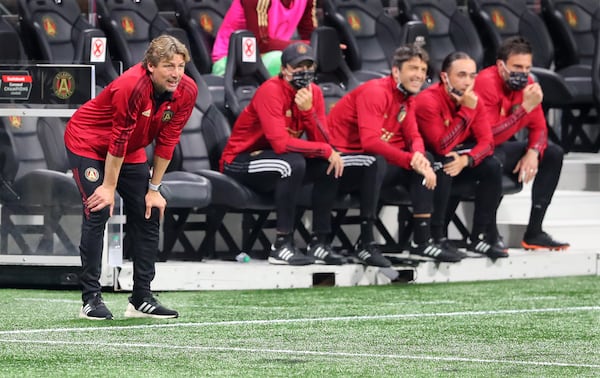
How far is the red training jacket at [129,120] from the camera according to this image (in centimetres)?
782

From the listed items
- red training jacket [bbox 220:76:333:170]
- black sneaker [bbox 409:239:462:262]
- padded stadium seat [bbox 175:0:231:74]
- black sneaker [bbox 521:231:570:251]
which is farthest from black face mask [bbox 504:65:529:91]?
padded stadium seat [bbox 175:0:231:74]

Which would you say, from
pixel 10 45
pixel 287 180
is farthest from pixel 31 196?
pixel 10 45

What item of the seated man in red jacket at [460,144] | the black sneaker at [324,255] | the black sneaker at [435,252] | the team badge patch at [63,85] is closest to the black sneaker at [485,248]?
the seated man in red jacket at [460,144]

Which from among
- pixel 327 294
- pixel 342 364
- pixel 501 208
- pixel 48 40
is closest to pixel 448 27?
pixel 501 208

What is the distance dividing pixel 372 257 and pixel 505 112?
1808 mm

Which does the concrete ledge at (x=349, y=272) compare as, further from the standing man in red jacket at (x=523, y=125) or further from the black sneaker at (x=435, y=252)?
the standing man in red jacket at (x=523, y=125)

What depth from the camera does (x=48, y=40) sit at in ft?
40.0

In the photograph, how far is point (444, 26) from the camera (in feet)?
47.2

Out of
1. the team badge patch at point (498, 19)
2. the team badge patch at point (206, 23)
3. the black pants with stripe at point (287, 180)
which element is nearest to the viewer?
the black pants with stripe at point (287, 180)

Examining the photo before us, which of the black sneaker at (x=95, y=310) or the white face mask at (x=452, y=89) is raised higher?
the white face mask at (x=452, y=89)

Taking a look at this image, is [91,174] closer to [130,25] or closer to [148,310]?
[148,310]

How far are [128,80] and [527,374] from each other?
2.59m

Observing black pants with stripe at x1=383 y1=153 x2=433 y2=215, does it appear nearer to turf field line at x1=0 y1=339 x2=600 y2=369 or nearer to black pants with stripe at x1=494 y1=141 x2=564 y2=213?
black pants with stripe at x1=494 y1=141 x2=564 y2=213

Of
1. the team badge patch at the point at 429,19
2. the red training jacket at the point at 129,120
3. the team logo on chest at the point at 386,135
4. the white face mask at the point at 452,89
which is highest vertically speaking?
the red training jacket at the point at 129,120
